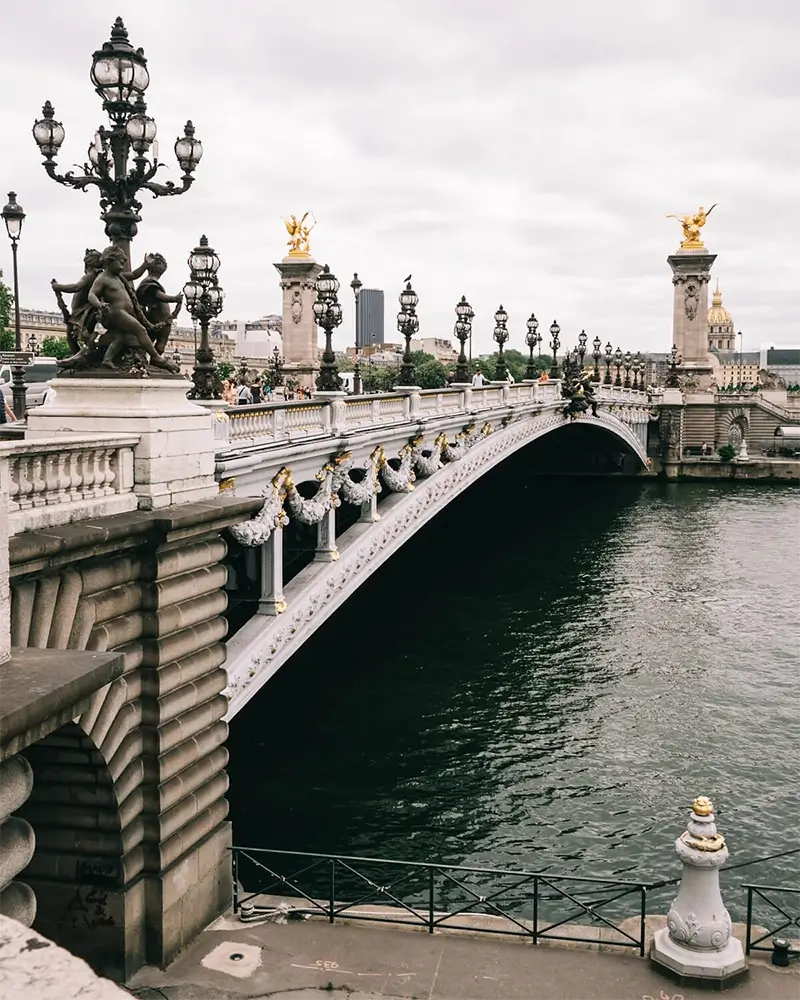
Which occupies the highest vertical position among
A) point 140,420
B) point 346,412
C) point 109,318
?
point 109,318

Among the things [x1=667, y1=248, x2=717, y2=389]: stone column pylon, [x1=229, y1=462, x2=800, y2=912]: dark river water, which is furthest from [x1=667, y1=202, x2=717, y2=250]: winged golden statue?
[x1=229, y1=462, x2=800, y2=912]: dark river water

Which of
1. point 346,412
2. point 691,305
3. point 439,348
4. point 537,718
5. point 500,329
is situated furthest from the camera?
point 439,348

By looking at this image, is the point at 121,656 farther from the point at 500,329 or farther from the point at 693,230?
the point at 693,230

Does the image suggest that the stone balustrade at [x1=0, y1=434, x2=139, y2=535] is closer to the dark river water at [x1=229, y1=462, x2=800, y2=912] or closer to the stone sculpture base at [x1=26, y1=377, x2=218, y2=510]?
the stone sculpture base at [x1=26, y1=377, x2=218, y2=510]

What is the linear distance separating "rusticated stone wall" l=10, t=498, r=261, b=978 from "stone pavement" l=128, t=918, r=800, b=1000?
61cm

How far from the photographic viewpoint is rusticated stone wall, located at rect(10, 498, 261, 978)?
10.9 m

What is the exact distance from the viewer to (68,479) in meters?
10.6

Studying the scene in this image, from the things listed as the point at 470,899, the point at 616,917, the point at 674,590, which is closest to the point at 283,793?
the point at 470,899

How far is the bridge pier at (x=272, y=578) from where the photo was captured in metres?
19.0

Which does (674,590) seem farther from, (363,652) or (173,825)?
(173,825)

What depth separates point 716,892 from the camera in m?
12.1

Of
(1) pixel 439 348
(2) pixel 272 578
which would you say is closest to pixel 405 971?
(2) pixel 272 578

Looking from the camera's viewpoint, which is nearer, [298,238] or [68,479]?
[68,479]

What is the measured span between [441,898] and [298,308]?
43.6 meters
